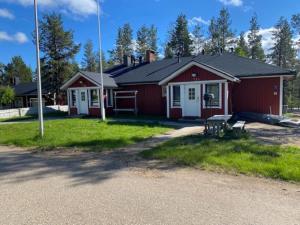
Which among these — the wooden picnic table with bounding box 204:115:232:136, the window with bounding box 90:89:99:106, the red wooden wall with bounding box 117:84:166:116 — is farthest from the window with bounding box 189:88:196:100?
the window with bounding box 90:89:99:106

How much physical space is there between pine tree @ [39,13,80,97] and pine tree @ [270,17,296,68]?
128 feet

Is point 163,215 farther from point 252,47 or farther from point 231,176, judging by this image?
point 252,47

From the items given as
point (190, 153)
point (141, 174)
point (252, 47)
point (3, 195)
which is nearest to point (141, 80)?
point (190, 153)

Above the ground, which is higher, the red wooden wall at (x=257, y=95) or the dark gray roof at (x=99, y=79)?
the dark gray roof at (x=99, y=79)

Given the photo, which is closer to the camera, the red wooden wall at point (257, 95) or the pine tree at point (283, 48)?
the red wooden wall at point (257, 95)

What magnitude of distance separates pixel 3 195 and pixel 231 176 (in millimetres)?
4375

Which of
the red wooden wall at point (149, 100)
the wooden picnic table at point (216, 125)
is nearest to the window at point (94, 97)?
the red wooden wall at point (149, 100)

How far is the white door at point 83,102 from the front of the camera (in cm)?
2039

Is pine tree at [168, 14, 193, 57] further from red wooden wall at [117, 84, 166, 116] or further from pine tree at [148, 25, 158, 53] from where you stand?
red wooden wall at [117, 84, 166, 116]

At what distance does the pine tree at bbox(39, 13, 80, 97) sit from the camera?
3347 centimetres

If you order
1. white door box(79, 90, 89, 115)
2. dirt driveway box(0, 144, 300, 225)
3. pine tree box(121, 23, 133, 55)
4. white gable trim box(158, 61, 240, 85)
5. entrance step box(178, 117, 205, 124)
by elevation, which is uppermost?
Answer: pine tree box(121, 23, 133, 55)

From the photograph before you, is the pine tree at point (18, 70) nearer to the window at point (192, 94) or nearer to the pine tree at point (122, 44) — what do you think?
the pine tree at point (122, 44)

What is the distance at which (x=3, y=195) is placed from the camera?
4562 mm

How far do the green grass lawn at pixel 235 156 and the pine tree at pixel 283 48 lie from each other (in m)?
48.5
